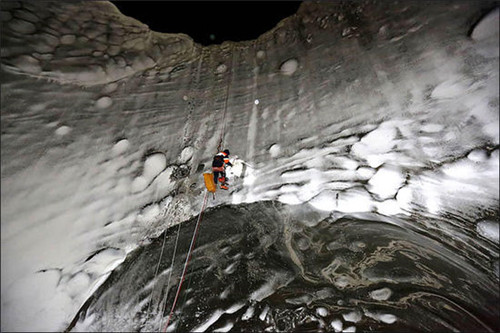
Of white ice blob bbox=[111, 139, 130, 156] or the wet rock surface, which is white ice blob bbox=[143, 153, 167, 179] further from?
the wet rock surface

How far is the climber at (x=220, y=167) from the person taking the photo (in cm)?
126

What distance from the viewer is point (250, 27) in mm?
2000

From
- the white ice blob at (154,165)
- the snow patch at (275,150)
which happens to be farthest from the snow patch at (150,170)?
the snow patch at (275,150)

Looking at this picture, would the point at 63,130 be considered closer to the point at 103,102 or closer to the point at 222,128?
the point at 103,102

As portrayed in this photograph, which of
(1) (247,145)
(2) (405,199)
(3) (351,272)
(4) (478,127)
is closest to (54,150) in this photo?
(1) (247,145)

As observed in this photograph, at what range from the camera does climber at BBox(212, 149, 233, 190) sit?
1257 mm

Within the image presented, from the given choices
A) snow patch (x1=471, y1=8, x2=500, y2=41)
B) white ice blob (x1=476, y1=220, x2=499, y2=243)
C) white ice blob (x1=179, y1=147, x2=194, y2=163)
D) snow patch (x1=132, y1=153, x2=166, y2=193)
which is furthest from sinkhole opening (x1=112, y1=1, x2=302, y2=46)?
white ice blob (x1=476, y1=220, x2=499, y2=243)

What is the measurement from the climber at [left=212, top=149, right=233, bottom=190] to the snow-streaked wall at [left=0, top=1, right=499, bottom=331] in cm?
9

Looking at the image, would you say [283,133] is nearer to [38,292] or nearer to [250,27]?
[250,27]

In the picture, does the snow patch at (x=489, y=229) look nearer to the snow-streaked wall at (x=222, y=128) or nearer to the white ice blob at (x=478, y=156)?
the snow-streaked wall at (x=222, y=128)

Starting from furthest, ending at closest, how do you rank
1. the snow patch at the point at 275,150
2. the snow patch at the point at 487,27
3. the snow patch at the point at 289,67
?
the snow patch at the point at 289,67 < the snow patch at the point at 275,150 < the snow patch at the point at 487,27

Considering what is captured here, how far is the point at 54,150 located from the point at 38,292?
583 millimetres

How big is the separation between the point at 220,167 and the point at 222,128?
0.32m

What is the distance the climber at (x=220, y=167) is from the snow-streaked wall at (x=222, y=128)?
0.28 feet
